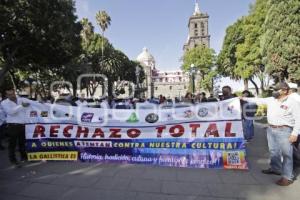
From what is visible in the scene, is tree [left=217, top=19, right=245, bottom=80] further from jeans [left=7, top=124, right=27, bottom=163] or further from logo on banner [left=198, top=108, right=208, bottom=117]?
jeans [left=7, top=124, right=27, bottom=163]

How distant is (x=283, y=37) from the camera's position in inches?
965

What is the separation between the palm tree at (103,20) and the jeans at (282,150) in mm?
51258

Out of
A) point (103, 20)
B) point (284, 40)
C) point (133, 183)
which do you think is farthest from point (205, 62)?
point (133, 183)

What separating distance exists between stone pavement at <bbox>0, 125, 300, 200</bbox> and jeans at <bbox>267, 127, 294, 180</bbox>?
0.25m

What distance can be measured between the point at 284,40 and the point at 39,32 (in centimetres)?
2046

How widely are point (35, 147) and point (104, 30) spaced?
162 ft

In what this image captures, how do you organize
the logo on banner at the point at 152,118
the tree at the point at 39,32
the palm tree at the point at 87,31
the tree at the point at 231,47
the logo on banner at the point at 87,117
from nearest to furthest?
the logo on banner at the point at 152,118 < the logo on banner at the point at 87,117 < the tree at the point at 39,32 < the tree at the point at 231,47 < the palm tree at the point at 87,31

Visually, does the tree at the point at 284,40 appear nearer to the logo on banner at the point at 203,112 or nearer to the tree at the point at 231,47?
the tree at the point at 231,47

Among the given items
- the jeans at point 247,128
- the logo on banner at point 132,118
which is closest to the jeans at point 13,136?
the logo on banner at point 132,118

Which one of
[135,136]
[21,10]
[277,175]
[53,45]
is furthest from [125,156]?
[53,45]

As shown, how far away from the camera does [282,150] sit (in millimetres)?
5266

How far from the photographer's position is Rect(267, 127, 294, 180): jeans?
16.9 feet

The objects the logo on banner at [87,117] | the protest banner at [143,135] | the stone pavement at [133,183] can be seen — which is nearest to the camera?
the stone pavement at [133,183]

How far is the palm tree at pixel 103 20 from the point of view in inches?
2083
